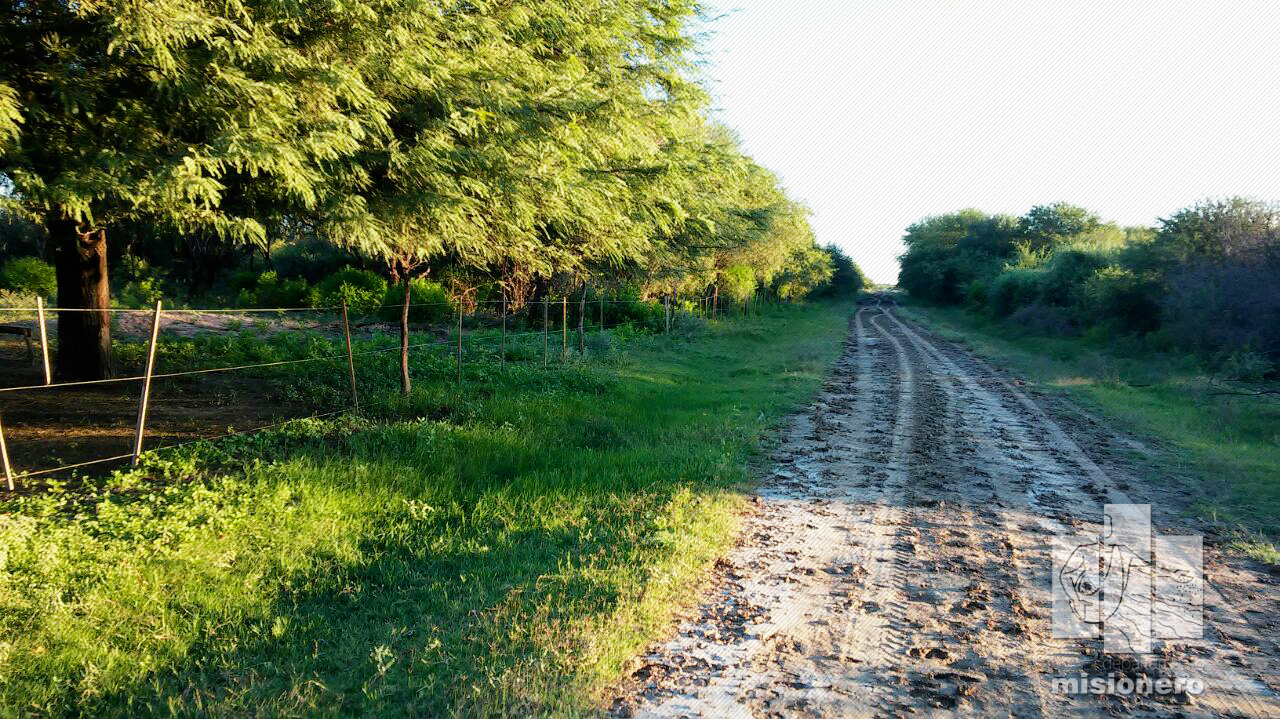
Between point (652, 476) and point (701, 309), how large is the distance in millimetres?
25866

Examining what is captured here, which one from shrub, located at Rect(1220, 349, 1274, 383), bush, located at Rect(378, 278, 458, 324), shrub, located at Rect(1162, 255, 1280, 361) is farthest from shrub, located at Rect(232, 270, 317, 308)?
shrub, located at Rect(1162, 255, 1280, 361)

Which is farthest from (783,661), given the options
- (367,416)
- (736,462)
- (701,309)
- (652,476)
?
(701,309)

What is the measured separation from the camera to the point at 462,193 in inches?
312

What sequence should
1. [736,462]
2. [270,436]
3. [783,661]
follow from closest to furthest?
1. [783,661]
2. [270,436]
3. [736,462]

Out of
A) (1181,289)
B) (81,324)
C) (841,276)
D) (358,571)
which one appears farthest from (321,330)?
(841,276)

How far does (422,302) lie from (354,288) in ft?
10.4

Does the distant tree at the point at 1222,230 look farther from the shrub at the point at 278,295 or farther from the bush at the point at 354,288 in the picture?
the shrub at the point at 278,295

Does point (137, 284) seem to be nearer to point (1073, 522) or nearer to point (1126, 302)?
point (1073, 522)

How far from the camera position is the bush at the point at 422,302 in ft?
76.4

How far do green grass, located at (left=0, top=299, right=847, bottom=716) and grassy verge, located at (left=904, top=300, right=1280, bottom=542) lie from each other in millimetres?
5143

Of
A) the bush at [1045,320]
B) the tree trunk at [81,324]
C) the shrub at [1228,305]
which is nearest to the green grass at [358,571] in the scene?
the tree trunk at [81,324]

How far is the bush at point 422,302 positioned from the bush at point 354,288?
A: 435mm

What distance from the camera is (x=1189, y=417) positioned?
12406 millimetres

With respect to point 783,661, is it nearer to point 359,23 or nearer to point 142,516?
point 142,516
